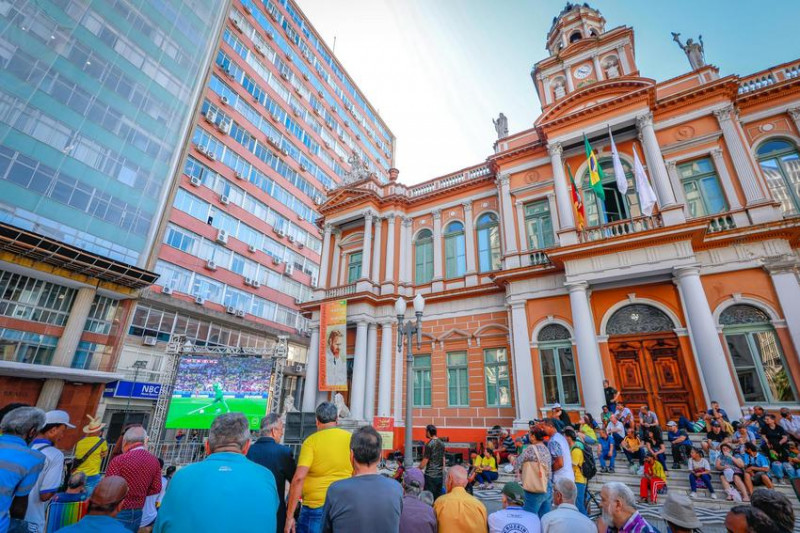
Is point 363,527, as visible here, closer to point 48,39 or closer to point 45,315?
point 45,315

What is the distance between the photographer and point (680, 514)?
8.64 ft

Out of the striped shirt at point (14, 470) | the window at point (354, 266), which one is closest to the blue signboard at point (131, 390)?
the window at point (354, 266)

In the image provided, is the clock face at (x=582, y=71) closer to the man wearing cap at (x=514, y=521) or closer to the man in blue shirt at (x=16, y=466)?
the man wearing cap at (x=514, y=521)

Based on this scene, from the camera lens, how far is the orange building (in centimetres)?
1081

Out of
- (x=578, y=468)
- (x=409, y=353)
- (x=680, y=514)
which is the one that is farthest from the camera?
(x=409, y=353)

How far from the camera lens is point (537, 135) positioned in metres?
16.2

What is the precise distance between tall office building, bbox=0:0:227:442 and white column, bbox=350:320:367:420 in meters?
11.1

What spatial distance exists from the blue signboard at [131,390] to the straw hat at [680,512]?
20.5 m

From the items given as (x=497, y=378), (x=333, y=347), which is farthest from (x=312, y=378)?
(x=497, y=378)

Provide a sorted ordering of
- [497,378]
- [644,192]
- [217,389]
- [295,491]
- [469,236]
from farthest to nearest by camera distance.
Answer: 1. [469,236]
2. [497,378]
3. [217,389]
4. [644,192]
5. [295,491]

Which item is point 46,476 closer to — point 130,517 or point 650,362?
point 130,517

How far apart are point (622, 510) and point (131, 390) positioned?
21.9 meters

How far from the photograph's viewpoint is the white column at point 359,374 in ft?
51.2

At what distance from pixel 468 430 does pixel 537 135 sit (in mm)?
12558
